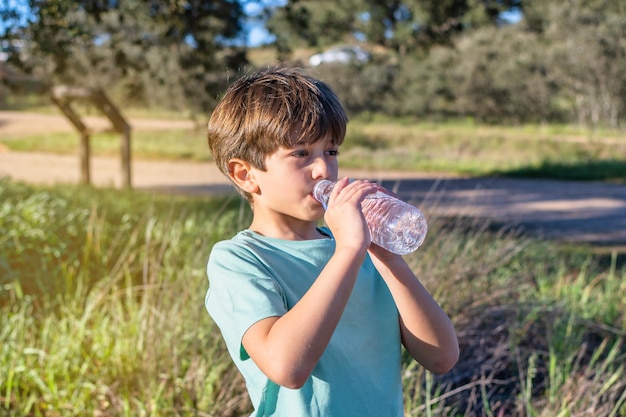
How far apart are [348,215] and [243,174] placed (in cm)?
34

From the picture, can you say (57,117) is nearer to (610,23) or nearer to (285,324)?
(610,23)

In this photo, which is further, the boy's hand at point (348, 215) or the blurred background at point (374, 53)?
the blurred background at point (374, 53)

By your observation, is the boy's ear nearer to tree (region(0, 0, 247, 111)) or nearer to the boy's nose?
the boy's nose

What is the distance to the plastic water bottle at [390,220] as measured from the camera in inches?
56.5

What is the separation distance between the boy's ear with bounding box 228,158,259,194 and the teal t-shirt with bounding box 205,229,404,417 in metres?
0.09

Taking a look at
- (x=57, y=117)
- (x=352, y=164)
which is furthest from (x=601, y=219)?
(x=57, y=117)

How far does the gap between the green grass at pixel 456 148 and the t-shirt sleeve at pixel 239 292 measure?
13464 millimetres

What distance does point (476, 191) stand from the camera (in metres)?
7.63

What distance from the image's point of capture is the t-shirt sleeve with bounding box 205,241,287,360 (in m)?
1.39

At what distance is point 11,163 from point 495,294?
15569 millimetres

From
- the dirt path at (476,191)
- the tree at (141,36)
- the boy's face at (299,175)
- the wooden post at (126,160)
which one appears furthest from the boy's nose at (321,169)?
the wooden post at (126,160)

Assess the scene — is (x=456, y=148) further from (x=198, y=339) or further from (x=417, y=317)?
(x=417, y=317)

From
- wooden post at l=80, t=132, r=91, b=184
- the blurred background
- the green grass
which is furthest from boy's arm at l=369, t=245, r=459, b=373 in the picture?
the green grass

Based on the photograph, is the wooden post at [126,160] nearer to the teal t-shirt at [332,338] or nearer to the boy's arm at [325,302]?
the teal t-shirt at [332,338]
